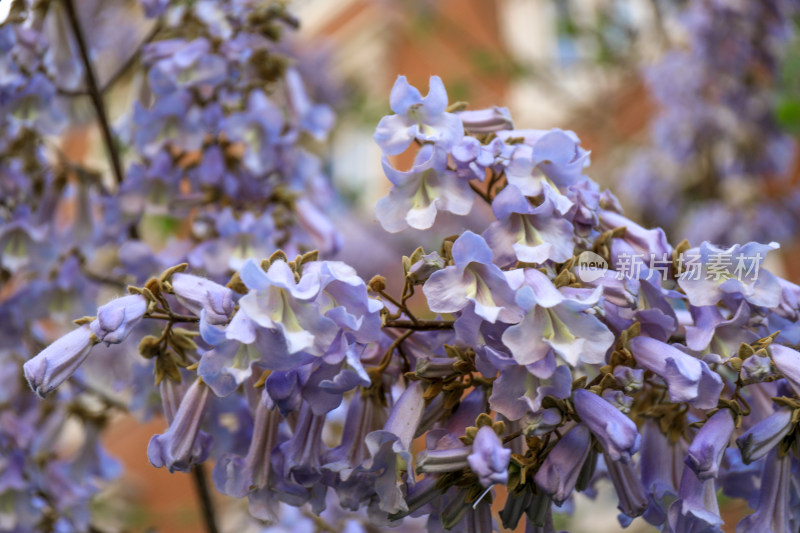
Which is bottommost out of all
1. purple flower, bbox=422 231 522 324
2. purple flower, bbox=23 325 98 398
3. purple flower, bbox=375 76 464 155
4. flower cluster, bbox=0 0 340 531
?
flower cluster, bbox=0 0 340 531

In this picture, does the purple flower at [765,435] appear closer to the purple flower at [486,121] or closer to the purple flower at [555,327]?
the purple flower at [555,327]

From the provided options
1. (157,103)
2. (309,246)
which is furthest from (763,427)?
(157,103)

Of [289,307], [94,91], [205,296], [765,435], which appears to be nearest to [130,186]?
[94,91]

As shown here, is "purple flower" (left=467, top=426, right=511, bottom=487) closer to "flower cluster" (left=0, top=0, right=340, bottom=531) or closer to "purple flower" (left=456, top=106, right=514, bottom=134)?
"purple flower" (left=456, top=106, right=514, bottom=134)

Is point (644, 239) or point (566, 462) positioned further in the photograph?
point (644, 239)

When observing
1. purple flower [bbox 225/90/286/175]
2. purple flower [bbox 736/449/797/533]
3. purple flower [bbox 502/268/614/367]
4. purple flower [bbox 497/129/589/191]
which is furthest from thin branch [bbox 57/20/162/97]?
purple flower [bbox 736/449/797/533]

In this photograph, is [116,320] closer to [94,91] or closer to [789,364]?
[789,364]
